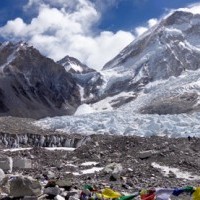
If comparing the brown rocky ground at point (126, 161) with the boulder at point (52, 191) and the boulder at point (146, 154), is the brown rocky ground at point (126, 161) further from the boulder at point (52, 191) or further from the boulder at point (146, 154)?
the boulder at point (52, 191)

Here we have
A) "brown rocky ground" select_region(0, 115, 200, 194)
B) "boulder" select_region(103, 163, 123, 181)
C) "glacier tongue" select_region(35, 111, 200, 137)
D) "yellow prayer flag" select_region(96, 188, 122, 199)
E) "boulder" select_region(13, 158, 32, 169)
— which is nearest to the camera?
"yellow prayer flag" select_region(96, 188, 122, 199)

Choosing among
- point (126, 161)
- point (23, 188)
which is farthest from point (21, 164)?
point (23, 188)

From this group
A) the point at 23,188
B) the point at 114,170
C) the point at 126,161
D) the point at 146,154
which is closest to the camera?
the point at 23,188

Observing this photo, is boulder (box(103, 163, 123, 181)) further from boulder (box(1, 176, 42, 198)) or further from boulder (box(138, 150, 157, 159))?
boulder (box(1, 176, 42, 198))

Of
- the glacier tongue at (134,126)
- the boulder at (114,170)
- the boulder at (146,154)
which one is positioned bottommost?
the boulder at (114,170)

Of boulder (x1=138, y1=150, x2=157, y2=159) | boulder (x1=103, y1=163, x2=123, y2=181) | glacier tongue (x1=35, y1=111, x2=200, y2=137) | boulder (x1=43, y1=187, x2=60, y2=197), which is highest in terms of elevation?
glacier tongue (x1=35, y1=111, x2=200, y2=137)

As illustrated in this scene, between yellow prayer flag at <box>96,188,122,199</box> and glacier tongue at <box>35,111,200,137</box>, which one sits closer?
yellow prayer flag at <box>96,188,122,199</box>

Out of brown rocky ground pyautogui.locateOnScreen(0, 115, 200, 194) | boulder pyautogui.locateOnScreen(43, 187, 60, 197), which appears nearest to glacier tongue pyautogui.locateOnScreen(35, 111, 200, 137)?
brown rocky ground pyautogui.locateOnScreen(0, 115, 200, 194)

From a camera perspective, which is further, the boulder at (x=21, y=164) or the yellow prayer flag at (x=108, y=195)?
the boulder at (x=21, y=164)


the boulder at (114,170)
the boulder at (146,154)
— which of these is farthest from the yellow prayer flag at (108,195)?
the boulder at (146,154)

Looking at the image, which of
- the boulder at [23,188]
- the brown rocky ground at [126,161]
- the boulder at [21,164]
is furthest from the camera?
the boulder at [21,164]

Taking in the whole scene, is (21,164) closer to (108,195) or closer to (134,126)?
(108,195)

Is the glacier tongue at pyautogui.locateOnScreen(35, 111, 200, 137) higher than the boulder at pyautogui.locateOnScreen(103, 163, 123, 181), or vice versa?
the glacier tongue at pyautogui.locateOnScreen(35, 111, 200, 137)

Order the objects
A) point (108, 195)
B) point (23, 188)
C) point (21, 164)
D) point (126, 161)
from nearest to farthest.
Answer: point (108, 195)
point (23, 188)
point (21, 164)
point (126, 161)
